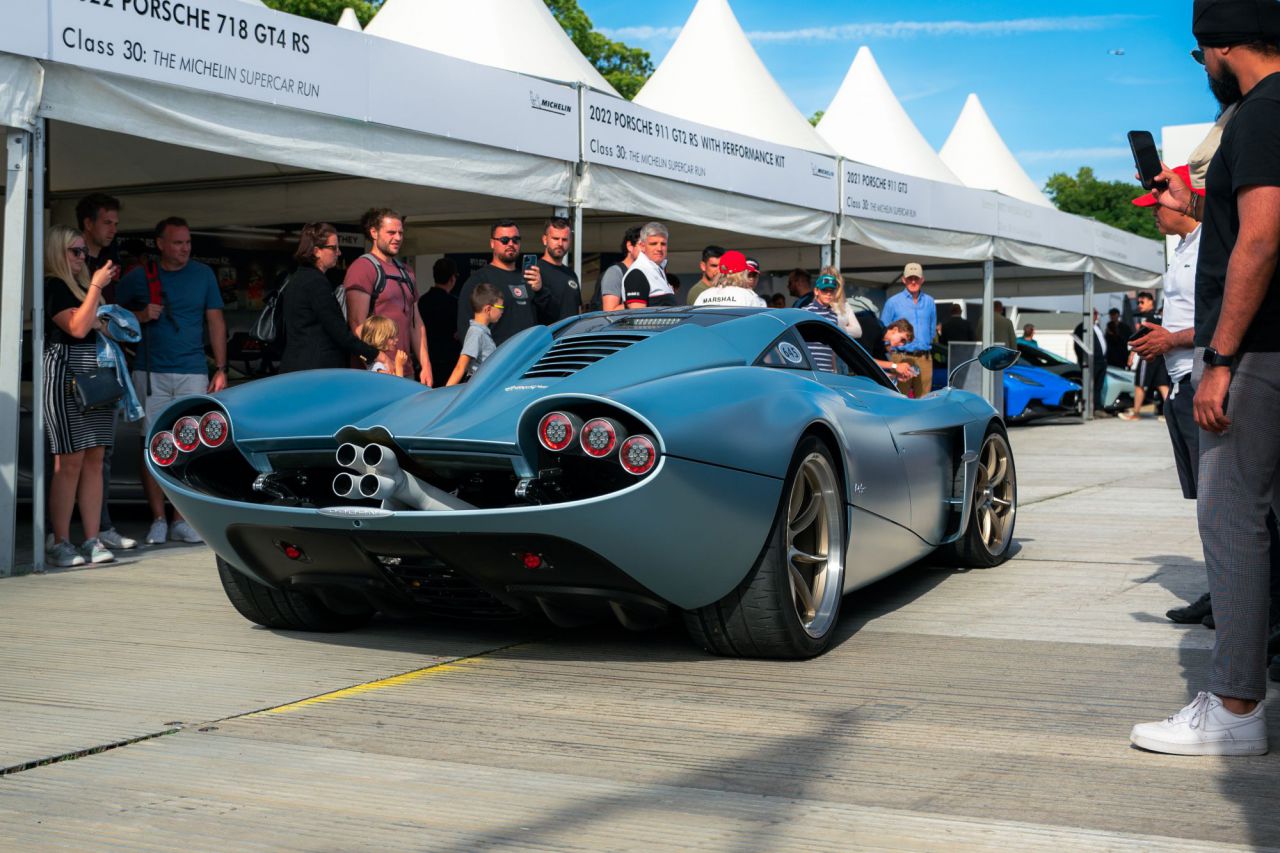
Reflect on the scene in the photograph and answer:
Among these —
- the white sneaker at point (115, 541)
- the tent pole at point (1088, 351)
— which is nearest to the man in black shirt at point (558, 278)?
the white sneaker at point (115, 541)

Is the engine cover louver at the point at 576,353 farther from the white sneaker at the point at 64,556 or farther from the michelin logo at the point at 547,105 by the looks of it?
the michelin logo at the point at 547,105

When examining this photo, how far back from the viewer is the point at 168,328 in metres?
8.20

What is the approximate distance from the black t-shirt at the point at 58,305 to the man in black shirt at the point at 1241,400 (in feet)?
18.1

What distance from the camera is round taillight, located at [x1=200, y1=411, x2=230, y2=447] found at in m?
4.69

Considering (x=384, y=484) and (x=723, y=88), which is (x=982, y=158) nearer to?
(x=723, y=88)

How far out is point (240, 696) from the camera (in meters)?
4.26

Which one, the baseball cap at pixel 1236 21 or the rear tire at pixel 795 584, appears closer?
the baseball cap at pixel 1236 21

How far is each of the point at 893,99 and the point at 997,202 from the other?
124 inches

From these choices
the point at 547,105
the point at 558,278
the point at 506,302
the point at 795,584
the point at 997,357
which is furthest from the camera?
the point at 547,105

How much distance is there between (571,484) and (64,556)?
3.84m

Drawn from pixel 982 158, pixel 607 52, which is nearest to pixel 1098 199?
pixel 607 52

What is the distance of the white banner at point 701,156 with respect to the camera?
10.2 m

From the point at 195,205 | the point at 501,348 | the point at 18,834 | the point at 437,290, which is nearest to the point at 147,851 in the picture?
the point at 18,834

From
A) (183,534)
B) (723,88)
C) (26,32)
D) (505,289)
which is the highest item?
(723,88)
